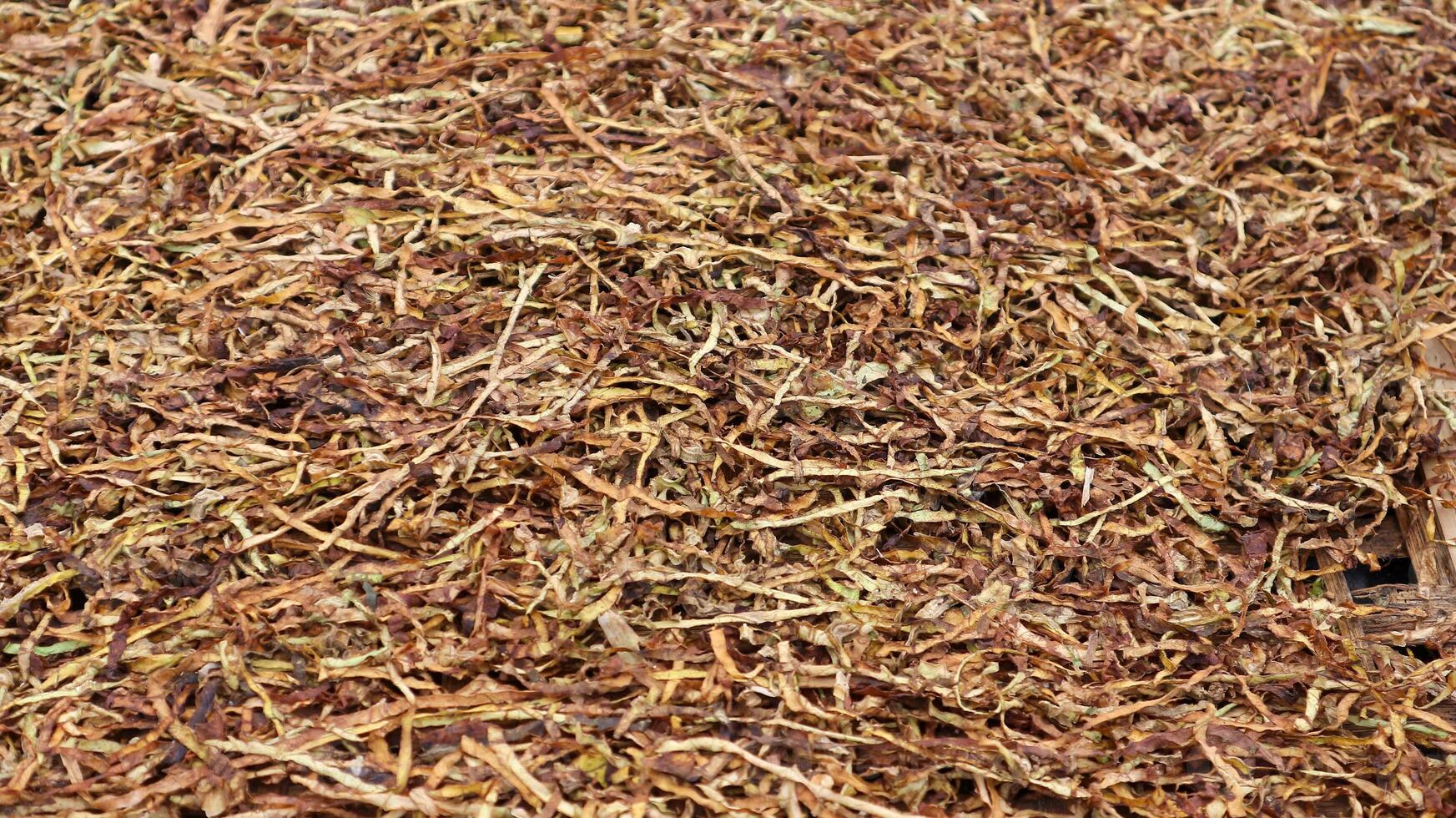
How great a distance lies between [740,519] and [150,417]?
0.83 m

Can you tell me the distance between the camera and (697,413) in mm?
1614

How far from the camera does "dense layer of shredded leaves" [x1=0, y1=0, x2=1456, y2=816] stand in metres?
1.40

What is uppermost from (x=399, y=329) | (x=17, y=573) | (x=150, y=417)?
(x=399, y=329)

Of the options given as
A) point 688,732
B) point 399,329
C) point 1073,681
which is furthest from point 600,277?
point 1073,681

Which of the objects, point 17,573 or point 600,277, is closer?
point 17,573

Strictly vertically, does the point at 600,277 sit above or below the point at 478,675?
above

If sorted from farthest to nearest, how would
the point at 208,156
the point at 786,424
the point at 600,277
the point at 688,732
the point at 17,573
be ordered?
the point at 208,156, the point at 600,277, the point at 786,424, the point at 17,573, the point at 688,732

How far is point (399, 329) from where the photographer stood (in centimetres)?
168

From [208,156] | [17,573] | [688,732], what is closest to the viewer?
[688,732]

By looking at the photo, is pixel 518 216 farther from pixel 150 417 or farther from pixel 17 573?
pixel 17 573

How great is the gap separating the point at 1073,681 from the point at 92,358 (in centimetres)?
142

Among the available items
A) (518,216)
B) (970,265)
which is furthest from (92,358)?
(970,265)

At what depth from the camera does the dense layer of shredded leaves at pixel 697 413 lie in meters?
1.40

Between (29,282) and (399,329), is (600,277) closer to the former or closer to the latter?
(399,329)
